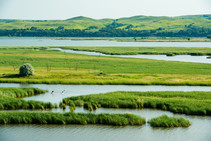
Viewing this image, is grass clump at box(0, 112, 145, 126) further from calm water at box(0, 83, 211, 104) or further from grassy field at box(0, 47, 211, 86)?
grassy field at box(0, 47, 211, 86)

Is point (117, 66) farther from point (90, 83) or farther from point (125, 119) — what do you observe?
point (125, 119)

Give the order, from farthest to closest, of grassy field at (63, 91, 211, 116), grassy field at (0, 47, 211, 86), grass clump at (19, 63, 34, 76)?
grass clump at (19, 63, 34, 76)
grassy field at (0, 47, 211, 86)
grassy field at (63, 91, 211, 116)

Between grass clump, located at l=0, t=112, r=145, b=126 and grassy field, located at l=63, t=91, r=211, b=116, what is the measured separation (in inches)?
204

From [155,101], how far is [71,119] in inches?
484

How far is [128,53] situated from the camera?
120125mm

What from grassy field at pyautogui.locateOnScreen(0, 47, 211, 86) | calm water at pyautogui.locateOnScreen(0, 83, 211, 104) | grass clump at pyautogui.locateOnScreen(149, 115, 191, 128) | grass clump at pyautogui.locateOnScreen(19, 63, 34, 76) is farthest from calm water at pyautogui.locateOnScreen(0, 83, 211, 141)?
grass clump at pyautogui.locateOnScreen(19, 63, 34, 76)

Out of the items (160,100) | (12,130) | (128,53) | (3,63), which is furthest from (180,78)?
(128,53)

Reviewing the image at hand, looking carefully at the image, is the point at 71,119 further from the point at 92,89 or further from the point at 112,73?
the point at 112,73

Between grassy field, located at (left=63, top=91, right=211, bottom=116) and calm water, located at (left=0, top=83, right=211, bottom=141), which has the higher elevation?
grassy field, located at (left=63, top=91, right=211, bottom=116)

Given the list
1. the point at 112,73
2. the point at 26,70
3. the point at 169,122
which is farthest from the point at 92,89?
the point at 169,122

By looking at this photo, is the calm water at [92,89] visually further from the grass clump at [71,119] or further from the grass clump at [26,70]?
the grass clump at [71,119]

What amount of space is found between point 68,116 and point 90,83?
76.8ft

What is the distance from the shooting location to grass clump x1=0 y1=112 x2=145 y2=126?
112 feet

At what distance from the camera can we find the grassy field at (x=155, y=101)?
1511 inches
